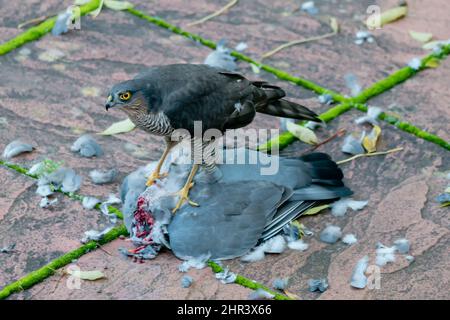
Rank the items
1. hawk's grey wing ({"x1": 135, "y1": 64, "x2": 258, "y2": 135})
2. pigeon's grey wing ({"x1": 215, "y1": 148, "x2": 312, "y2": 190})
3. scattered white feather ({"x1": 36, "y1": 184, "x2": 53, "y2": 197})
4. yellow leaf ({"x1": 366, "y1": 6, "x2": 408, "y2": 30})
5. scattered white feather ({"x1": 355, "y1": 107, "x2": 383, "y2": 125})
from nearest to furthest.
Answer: hawk's grey wing ({"x1": 135, "y1": 64, "x2": 258, "y2": 135}), pigeon's grey wing ({"x1": 215, "y1": 148, "x2": 312, "y2": 190}), scattered white feather ({"x1": 36, "y1": 184, "x2": 53, "y2": 197}), scattered white feather ({"x1": 355, "y1": 107, "x2": 383, "y2": 125}), yellow leaf ({"x1": 366, "y1": 6, "x2": 408, "y2": 30})

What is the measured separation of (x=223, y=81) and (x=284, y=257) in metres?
0.87

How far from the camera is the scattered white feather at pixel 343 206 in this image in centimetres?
444

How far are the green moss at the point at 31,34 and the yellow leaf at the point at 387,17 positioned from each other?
6.07 feet

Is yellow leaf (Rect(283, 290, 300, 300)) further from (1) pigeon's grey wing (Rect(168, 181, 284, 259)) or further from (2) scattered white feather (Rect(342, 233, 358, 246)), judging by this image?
(2) scattered white feather (Rect(342, 233, 358, 246))

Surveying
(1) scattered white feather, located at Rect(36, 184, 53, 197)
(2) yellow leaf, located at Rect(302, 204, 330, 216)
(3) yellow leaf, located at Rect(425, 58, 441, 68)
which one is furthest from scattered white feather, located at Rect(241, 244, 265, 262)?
(3) yellow leaf, located at Rect(425, 58, 441, 68)

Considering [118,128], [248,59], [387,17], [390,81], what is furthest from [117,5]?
[390,81]

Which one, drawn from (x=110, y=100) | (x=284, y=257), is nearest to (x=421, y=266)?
(x=284, y=257)

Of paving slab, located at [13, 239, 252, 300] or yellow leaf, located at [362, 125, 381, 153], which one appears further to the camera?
yellow leaf, located at [362, 125, 381, 153]

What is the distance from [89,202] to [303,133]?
1.27 meters

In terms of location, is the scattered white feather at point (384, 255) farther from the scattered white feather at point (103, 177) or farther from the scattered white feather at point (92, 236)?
the scattered white feather at point (103, 177)

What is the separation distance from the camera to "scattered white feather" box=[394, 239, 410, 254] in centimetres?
420

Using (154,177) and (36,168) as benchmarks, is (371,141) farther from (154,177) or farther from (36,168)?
(36,168)

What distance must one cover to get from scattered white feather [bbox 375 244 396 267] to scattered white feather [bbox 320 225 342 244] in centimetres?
20

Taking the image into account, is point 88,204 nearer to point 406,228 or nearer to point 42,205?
point 42,205
